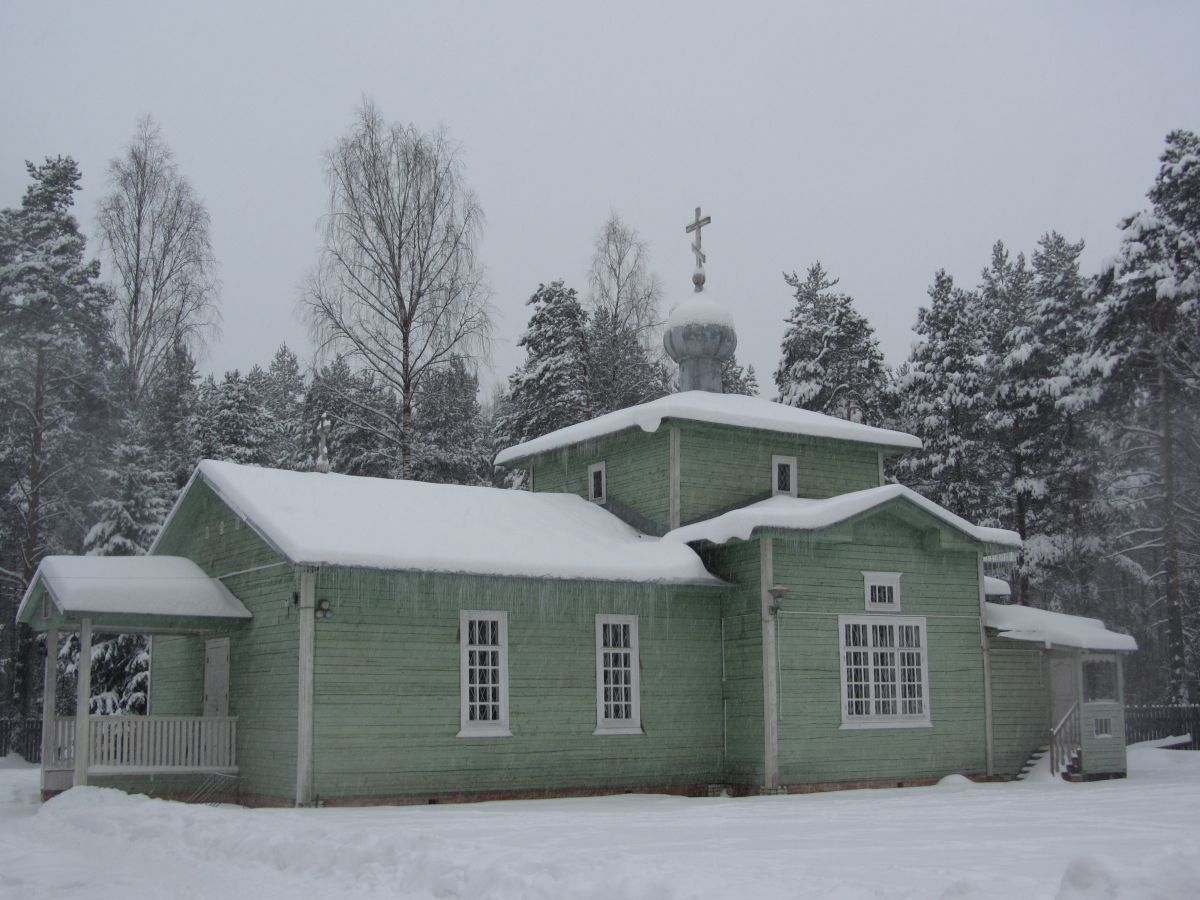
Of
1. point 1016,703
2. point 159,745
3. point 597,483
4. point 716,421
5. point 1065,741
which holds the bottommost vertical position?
point 1065,741

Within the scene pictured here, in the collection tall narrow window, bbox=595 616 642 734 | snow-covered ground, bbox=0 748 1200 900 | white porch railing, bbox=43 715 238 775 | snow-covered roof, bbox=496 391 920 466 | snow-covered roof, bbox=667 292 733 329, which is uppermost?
snow-covered roof, bbox=667 292 733 329

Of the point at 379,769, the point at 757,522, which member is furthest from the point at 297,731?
the point at 757,522

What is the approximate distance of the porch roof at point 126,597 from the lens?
17031 mm

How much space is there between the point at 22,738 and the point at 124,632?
11.4 m

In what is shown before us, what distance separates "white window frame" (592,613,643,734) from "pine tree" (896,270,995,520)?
18118mm

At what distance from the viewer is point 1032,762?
21344mm

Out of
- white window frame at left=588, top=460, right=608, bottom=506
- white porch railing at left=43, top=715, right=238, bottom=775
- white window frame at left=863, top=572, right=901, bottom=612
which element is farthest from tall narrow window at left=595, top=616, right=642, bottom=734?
white porch railing at left=43, top=715, right=238, bottom=775

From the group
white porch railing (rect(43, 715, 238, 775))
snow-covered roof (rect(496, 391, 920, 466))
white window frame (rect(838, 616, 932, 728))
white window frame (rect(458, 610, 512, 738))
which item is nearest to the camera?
white porch railing (rect(43, 715, 238, 775))

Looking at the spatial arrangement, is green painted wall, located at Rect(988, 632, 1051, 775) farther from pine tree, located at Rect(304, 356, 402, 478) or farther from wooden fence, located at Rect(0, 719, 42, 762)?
pine tree, located at Rect(304, 356, 402, 478)

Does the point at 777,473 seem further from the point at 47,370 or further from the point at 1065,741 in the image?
the point at 47,370

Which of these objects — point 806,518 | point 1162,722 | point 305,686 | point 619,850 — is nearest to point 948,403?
point 1162,722

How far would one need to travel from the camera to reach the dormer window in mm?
23016

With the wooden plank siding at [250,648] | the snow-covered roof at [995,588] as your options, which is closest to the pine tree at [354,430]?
the wooden plank siding at [250,648]

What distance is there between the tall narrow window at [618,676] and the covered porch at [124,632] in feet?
16.1
